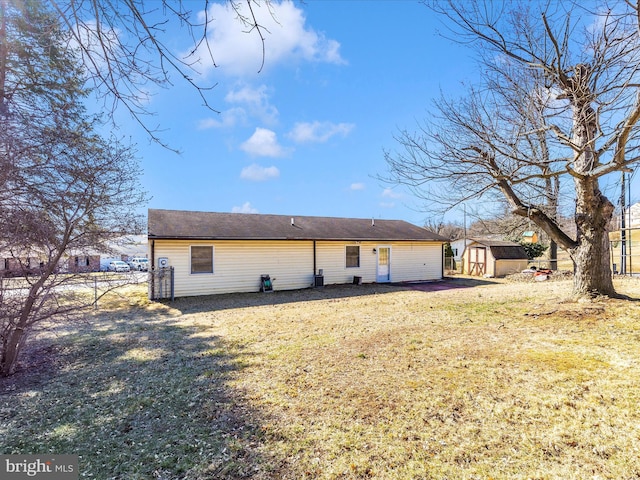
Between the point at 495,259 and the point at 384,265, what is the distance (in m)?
7.86

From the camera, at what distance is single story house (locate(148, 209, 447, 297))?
11977 mm

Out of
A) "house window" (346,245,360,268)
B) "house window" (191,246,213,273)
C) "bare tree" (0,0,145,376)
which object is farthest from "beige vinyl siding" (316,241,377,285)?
"bare tree" (0,0,145,376)

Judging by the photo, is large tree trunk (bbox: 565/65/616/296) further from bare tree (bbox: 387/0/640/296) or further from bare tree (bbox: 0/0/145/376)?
bare tree (bbox: 0/0/145/376)

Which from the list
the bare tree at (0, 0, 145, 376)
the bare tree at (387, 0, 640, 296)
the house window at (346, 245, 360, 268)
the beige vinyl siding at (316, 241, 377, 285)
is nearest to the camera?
the bare tree at (0, 0, 145, 376)

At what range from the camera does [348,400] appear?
135 inches

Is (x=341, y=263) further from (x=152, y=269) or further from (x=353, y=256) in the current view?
(x=152, y=269)

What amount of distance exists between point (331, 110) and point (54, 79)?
755cm

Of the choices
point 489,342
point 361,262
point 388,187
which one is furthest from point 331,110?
point 489,342

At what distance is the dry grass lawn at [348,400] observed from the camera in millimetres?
2453

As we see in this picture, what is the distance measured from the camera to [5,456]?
262 centimetres

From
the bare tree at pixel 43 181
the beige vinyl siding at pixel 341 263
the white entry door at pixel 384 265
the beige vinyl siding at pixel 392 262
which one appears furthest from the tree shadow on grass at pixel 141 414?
the white entry door at pixel 384 265

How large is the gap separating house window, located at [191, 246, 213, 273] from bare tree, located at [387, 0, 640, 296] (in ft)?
26.8

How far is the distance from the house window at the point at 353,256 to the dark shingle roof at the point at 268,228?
0.62 m

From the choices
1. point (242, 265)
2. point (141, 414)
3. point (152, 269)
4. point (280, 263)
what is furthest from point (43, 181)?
point (280, 263)
